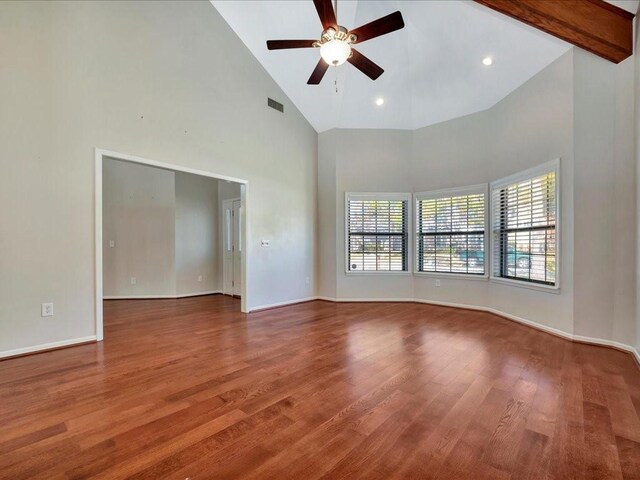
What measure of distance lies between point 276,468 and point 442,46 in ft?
17.4

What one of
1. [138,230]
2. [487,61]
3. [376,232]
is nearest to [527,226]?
[487,61]

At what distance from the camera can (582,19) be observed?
122 inches

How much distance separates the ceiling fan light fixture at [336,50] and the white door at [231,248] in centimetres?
435

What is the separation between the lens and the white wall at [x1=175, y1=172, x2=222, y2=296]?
6.66 metres

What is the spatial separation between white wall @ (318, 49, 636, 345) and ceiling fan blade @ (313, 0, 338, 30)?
2935 millimetres

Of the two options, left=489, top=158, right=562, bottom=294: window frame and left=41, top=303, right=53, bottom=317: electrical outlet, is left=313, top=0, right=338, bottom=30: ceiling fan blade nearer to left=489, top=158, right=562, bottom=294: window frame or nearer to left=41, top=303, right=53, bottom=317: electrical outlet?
left=489, top=158, right=562, bottom=294: window frame

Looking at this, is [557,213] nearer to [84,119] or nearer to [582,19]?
[582,19]

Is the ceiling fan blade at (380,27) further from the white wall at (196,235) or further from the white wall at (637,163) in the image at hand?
the white wall at (196,235)

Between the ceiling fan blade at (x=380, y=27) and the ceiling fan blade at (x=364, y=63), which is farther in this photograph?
the ceiling fan blade at (x=364, y=63)

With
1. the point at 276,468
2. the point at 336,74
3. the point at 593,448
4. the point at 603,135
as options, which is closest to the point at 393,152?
the point at 336,74

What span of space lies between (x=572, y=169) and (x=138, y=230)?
7313mm

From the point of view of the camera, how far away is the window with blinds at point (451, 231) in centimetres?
516

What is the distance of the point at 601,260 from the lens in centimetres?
344

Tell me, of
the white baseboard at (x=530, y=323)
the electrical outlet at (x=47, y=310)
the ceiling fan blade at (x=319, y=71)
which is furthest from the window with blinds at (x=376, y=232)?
the electrical outlet at (x=47, y=310)
